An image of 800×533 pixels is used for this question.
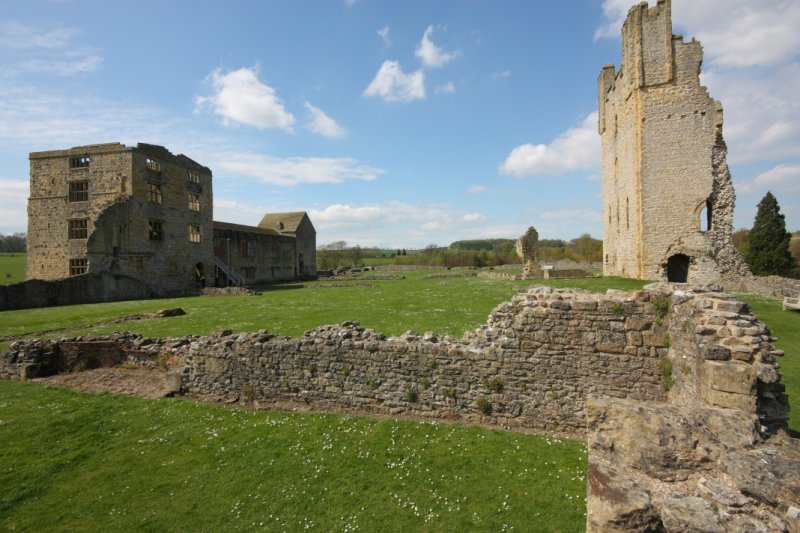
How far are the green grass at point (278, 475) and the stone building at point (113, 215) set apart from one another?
26.4 metres

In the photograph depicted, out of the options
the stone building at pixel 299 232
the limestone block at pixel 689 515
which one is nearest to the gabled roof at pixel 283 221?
the stone building at pixel 299 232

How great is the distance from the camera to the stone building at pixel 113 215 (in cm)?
3103

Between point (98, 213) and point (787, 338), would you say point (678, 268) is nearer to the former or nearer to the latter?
point (787, 338)

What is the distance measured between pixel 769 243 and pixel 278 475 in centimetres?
5266

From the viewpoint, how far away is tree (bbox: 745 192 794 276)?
130ft

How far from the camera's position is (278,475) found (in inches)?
260

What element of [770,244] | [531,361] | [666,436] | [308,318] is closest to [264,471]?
[531,361]

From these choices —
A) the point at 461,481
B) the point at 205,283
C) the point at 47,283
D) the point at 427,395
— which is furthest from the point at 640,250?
the point at 47,283

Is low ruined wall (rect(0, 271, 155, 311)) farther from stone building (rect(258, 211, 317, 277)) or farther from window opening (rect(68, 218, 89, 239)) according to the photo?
stone building (rect(258, 211, 317, 277))

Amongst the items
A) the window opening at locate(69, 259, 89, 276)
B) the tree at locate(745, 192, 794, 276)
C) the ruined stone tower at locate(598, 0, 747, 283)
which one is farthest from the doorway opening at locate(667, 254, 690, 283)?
the window opening at locate(69, 259, 89, 276)

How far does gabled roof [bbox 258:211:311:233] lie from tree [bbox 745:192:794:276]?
173ft

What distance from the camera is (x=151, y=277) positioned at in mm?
32969

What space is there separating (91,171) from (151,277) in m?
9.62

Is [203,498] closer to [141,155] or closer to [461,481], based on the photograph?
[461,481]
